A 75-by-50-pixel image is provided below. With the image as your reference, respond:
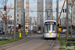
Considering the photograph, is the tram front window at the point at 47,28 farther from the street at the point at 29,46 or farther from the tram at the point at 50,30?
the street at the point at 29,46

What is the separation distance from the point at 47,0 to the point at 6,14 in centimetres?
7223

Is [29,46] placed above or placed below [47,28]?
below

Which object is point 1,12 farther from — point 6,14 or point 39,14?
point 39,14

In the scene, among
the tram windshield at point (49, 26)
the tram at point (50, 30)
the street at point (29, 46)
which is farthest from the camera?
the tram windshield at point (49, 26)

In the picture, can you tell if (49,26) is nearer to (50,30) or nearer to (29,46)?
(50,30)

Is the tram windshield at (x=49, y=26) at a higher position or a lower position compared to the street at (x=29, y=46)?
higher

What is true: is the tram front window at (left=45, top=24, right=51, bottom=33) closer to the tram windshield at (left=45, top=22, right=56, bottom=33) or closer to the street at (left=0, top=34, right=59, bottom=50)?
the tram windshield at (left=45, top=22, right=56, bottom=33)

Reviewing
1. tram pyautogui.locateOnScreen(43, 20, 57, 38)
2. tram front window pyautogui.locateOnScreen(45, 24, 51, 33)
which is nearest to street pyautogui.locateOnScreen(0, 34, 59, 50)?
tram pyautogui.locateOnScreen(43, 20, 57, 38)

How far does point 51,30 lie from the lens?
2602 centimetres

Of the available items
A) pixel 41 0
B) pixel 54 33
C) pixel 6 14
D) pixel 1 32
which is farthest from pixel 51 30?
pixel 41 0

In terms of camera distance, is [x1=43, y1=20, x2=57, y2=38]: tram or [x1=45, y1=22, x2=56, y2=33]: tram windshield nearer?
[x1=43, y1=20, x2=57, y2=38]: tram

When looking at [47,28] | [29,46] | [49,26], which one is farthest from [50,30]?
[29,46]

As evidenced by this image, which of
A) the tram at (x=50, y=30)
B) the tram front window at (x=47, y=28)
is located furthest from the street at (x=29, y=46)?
the tram front window at (x=47, y=28)

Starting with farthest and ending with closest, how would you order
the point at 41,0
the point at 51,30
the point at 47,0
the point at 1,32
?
the point at 41,0 < the point at 47,0 < the point at 1,32 < the point at 51,30
